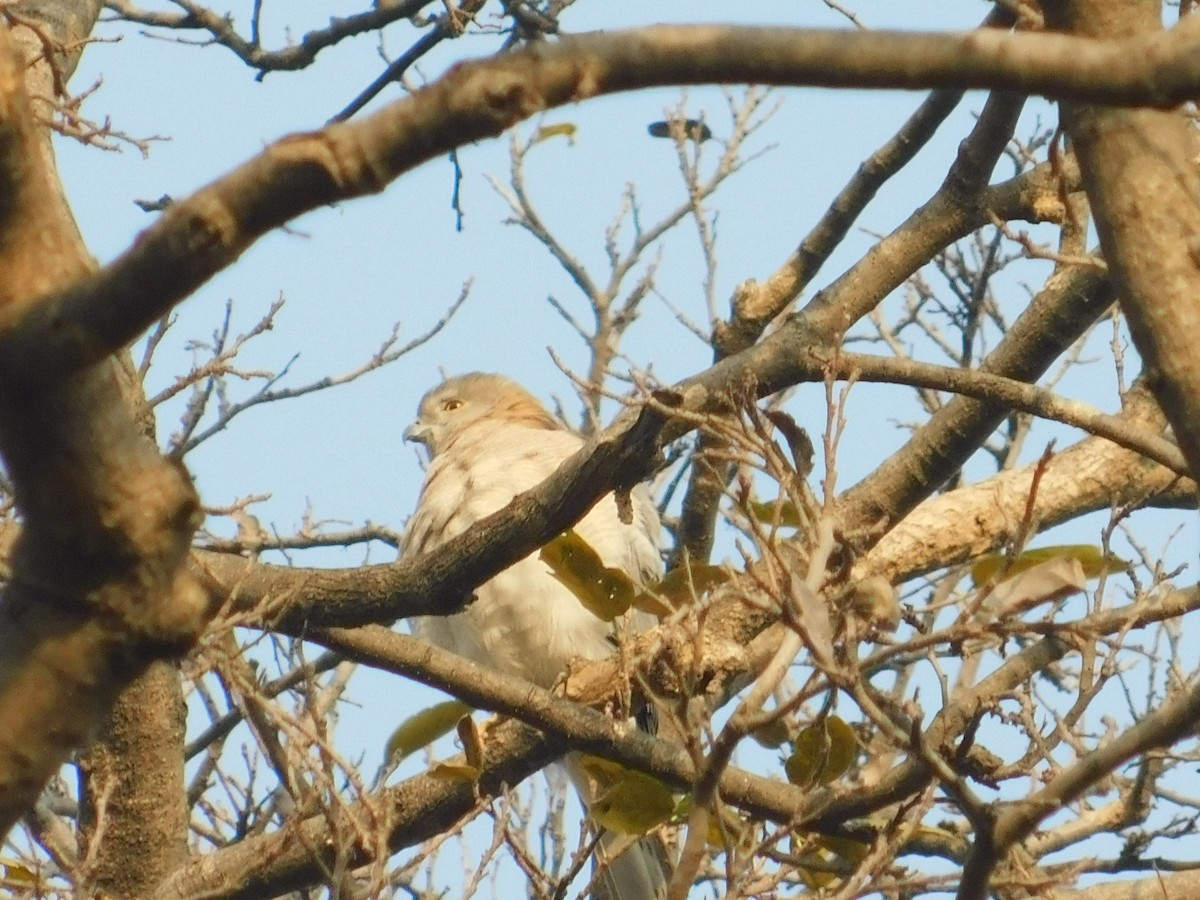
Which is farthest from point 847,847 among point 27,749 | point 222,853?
point 27,749

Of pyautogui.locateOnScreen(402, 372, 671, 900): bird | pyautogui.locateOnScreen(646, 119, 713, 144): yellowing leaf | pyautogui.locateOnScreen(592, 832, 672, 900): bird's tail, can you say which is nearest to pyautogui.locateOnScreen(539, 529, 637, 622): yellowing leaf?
pyautogui.locateOnScreen(592, 832, 672, 900): bird's tail

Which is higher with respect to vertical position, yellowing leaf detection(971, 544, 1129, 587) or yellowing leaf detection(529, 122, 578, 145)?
yellowing leaf detection(529, 122, 578, 145)

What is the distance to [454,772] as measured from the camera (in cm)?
379

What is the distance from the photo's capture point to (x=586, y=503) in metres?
2.95

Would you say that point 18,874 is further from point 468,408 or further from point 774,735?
point 468,408

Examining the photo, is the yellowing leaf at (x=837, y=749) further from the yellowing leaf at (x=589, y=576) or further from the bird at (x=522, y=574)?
the bird at (x=522, y=574)

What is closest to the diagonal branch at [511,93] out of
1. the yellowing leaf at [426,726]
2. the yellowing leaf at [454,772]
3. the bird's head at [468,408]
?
the yellowing leaf at [454,772]

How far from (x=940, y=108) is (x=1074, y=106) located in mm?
2205

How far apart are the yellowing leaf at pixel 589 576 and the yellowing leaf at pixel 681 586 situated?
50mm

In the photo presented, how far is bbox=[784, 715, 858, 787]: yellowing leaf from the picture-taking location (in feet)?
11.1

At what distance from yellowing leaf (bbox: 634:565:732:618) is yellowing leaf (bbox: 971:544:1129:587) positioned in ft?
1.90

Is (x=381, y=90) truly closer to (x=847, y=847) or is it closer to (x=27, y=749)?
(x=847, y=847)

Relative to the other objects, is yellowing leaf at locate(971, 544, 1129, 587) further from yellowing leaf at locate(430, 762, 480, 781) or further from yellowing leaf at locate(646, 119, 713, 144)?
yellowing leaf at locate(646, 119, 713, 144)

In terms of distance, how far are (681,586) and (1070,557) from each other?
3.35ft
